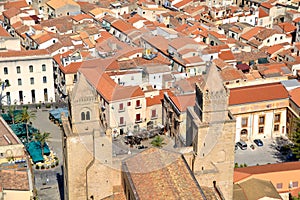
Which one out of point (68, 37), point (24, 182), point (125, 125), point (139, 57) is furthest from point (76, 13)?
point (24, 182)

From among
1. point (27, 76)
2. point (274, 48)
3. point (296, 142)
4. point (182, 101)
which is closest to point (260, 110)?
point (296, 142)

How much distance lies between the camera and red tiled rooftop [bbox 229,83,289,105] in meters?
36.3

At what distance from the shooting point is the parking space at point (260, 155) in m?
35.2

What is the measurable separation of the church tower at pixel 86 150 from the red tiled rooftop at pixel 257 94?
1542 cm

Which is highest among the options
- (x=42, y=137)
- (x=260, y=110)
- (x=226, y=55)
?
(x=226, y=55)

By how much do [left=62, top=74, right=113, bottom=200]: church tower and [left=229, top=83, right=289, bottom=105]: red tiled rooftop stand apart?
15.4m

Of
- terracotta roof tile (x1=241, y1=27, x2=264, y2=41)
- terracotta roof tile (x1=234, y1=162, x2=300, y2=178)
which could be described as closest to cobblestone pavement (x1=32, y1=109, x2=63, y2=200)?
terracotta roof tile (x1=234, y1=162, x2=300, y2=178)

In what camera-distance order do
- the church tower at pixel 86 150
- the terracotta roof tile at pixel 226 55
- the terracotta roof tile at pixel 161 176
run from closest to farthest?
the church tower at pixel 86 150 < the terracotta roof tile at pixel 161 176 < the terracotta roof tile at pixel 226 55

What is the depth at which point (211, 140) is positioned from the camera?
22.6 m

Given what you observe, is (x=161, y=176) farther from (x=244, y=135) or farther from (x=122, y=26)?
(x=122, y=26)

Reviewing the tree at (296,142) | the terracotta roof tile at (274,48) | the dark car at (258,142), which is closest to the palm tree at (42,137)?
the dark car at (258,142)

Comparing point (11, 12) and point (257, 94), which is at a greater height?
point (257, 94)

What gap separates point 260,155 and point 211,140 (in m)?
14.1

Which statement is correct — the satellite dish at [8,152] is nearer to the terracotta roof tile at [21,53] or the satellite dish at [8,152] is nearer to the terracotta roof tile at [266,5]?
the terracotta roof tile at [21,53]
